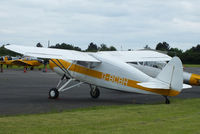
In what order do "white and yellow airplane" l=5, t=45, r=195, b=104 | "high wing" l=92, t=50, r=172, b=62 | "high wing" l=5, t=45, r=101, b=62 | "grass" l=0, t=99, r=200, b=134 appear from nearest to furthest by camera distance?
"grass" l=0, t=99, r=200, b=134
"white and yellow airplane" l=5, t=45, r=195, b=104
"high wing" l=5, t=45, r=101, b=62
"high wing" l=92, t=50, r=172, b=62

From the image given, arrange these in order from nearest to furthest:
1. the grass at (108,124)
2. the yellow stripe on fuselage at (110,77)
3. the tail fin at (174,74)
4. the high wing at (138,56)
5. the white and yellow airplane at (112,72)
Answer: the grass at (108,124) → the tail fin at (174,74) → the white and yellow airplane at (112,72) → the yellow stripe on fuselage at (110,77) → the high wing at (138,56)

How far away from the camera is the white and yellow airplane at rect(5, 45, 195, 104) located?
12.5m

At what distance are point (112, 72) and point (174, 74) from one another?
290 centimetres

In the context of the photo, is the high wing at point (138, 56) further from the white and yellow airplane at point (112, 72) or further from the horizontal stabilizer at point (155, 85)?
the horizontal stabilizer at point (155, 85)

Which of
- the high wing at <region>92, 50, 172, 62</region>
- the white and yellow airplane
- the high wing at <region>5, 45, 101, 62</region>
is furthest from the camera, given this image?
the high wing at <region>92, 50, 172, 62</region>

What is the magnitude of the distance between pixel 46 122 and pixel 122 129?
1.99 metres

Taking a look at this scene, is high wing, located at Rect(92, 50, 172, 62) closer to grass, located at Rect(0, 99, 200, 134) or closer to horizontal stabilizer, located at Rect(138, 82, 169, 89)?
horizontal stabilizer, located at Rect(138, 82, 169, 89)

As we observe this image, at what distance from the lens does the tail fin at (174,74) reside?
1224cm

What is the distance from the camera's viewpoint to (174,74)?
1232 cm

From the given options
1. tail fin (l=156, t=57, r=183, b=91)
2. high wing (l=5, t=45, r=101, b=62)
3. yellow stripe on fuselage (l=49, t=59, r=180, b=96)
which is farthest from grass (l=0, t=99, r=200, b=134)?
high wing (l=5, t=45, r=101, b=62)

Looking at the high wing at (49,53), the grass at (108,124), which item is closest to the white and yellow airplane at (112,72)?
the high wing at (49,53)

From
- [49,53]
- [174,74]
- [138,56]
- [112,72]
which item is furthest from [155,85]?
[138,56]

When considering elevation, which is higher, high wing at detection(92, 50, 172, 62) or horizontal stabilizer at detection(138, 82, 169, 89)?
high wing at detection(92, 50, 172, 62)

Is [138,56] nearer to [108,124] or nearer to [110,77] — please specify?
[110,77]
